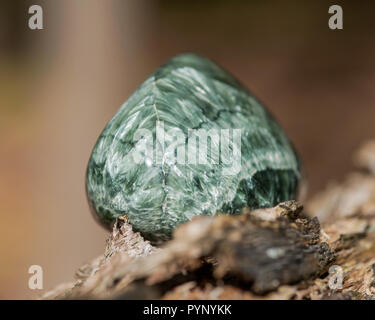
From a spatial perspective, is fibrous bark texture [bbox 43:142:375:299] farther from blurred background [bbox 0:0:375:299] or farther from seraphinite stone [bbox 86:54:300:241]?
blurred background [bbox 0:0:375:299]

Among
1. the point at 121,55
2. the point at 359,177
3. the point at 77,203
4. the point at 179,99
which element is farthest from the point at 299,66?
the point at 179,99

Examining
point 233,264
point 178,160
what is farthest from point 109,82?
point 233,264

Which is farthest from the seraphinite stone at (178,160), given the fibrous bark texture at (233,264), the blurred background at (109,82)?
the blurred background at (109,82)

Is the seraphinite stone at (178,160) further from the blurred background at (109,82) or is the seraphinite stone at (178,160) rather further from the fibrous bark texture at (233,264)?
the blurred background at (109,82)

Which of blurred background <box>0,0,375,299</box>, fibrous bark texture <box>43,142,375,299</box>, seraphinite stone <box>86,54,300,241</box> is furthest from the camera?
blurred background <box>0,0,375,299</box>

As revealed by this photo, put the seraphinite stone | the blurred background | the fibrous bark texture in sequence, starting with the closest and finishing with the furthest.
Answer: the fibrous bark texture
the seraphinite stone
the blurred background

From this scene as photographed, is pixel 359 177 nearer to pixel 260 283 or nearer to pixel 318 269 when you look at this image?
pixel 318 269

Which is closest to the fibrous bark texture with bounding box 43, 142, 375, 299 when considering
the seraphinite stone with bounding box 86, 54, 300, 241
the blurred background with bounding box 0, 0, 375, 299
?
the seraphinite stone with bounding box 86, 54, 300, 241

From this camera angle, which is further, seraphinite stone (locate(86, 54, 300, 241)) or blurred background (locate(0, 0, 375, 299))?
blurred background (locate(0, 0, 375, 299))
